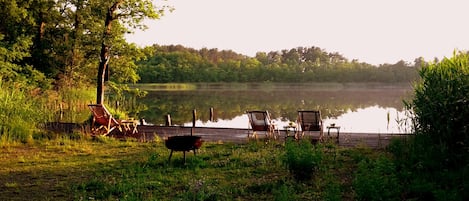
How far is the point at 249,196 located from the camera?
16.1 ft

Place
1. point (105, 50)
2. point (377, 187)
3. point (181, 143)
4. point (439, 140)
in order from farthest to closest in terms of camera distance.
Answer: point (105, 50) → point (181, 143) → point (439, 140) → point (377, 187)

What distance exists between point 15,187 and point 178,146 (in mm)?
2236

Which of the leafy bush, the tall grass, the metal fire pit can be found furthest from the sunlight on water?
the metal fire pit

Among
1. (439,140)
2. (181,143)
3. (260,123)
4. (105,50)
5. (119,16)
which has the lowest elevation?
(181,143)

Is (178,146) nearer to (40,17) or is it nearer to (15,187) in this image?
(15,187)

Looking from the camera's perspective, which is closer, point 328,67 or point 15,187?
point 15,187

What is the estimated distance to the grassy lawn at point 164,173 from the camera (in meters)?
4.95

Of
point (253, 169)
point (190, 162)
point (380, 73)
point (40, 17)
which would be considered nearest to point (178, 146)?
point (190, 162)

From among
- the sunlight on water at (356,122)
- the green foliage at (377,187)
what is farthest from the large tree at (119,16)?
the green foliage at (377,187)

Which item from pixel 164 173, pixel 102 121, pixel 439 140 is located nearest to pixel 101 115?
pixel 102 121

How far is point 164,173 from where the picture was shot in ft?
20.1

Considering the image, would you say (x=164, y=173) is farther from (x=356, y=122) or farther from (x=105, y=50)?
(x=356, y=122)

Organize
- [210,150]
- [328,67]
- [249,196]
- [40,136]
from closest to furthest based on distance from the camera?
[249,196]
[210,150]
[40,136]
[328,67]

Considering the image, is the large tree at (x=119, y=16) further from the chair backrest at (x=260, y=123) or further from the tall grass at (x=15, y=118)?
the chair backrest at (x=260, y=123)
